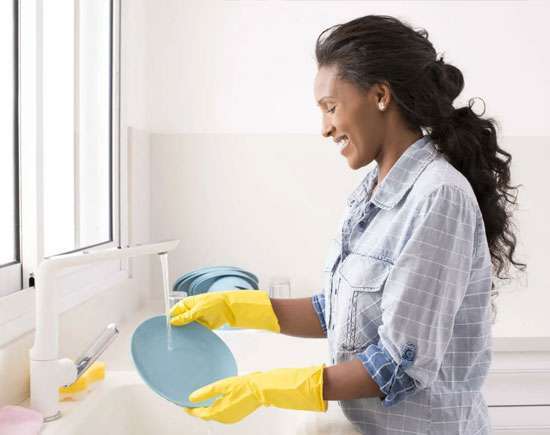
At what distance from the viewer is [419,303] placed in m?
0.92

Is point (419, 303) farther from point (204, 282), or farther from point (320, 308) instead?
point (204, 282)

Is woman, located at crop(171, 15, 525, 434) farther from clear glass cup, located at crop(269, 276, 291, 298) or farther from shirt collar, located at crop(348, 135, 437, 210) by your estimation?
clear glass cup, located at crop(269, 276, 291, 298)

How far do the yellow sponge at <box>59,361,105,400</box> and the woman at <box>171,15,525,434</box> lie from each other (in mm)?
221

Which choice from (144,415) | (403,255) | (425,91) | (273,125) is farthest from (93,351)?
(273,125)

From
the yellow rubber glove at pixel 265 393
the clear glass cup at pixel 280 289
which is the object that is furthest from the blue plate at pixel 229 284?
the yellow rubber glove at pixel 265 393

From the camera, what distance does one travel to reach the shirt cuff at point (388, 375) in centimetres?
94

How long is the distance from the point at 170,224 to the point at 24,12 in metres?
1.13

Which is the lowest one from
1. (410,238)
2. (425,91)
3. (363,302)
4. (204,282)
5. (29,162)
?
(204,282)

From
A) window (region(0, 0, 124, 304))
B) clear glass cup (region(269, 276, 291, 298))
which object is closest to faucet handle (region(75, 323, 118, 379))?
window (region(0, 0, 124, 304))

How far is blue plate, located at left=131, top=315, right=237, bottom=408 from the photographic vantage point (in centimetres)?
110

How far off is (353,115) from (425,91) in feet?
0.42

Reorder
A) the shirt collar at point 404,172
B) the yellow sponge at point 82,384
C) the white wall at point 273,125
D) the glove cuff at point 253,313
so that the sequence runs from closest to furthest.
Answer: the shirt collar at point 404,172
the yellow sponge at point 82,384
the glove cuff at point 253,313
the white wall at point 273,125

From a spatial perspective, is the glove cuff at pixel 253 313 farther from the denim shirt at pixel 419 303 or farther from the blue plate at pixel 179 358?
the denim shirt at pixel 419 303

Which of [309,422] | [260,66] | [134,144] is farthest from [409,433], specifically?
[260,66]
